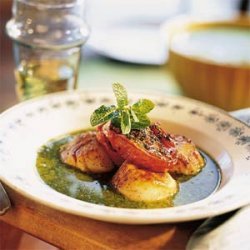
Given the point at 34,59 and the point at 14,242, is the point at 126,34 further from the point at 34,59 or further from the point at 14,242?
the point at 14,242

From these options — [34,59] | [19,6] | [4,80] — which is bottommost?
[4,80]

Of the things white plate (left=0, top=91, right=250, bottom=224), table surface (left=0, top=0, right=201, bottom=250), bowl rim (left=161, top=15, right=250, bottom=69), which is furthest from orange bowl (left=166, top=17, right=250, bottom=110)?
table surface (left=0, top=0, right=201, bottom=250)

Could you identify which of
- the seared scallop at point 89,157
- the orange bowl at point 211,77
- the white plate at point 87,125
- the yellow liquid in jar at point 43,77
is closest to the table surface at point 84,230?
the white plate at point 87,125

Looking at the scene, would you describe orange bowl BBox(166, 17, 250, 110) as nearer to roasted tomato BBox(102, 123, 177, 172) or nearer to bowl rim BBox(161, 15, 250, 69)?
bowl rim BBox(161, 15, 250, 69)

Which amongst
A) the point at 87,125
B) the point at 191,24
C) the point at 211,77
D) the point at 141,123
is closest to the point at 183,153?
the point at 141,123

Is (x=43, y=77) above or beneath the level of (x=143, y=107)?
beneath

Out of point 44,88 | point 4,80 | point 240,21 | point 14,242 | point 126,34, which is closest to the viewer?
point 14,242

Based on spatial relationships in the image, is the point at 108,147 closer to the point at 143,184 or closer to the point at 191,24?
the point at 143,184

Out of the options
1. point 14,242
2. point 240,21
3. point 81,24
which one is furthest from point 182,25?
point 14,242
